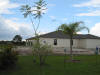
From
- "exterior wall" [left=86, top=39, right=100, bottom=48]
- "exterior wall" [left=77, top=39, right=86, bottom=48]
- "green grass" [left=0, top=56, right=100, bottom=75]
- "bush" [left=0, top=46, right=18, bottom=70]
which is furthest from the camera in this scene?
"exterior wall" [left=77, top=39, right=86, bottom=48]

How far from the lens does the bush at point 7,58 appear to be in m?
11.3

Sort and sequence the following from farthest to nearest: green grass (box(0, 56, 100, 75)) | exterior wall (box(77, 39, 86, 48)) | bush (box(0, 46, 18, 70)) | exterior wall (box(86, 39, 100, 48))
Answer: exterior wall (box(77, 39, 86, 48)), exterior wall (box(86, 39, 100, 48)), bush (box(0, 46, 18, 70)), green grass (box(0, 56, 100, 75))

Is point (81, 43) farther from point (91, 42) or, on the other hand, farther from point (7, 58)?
point (7, 58)

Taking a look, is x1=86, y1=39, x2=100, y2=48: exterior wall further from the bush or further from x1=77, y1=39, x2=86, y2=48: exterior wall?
the bush

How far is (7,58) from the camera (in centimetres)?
1150

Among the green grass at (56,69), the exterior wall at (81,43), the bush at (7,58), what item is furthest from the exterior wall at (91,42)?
the bush at (7,58)

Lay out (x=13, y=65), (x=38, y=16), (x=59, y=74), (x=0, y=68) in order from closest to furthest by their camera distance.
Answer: (x=59, y=74), (x=0, y=68), (x=13, y=65), (x=38, y=16)

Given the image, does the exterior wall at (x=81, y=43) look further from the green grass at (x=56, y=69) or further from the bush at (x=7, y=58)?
the bush at (x=7, y=58)

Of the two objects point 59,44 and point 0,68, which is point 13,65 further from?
point 59,44

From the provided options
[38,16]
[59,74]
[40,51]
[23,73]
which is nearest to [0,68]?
[23,73]

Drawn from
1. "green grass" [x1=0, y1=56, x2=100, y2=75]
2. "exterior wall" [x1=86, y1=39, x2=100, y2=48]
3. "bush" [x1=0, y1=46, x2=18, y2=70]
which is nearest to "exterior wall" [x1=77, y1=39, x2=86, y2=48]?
"exterior wall" [x1=86, y1=39, x2=100, y2=48]

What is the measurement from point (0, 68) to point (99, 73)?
6.06m

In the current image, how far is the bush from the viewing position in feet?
37.0

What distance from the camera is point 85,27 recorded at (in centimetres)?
1795
